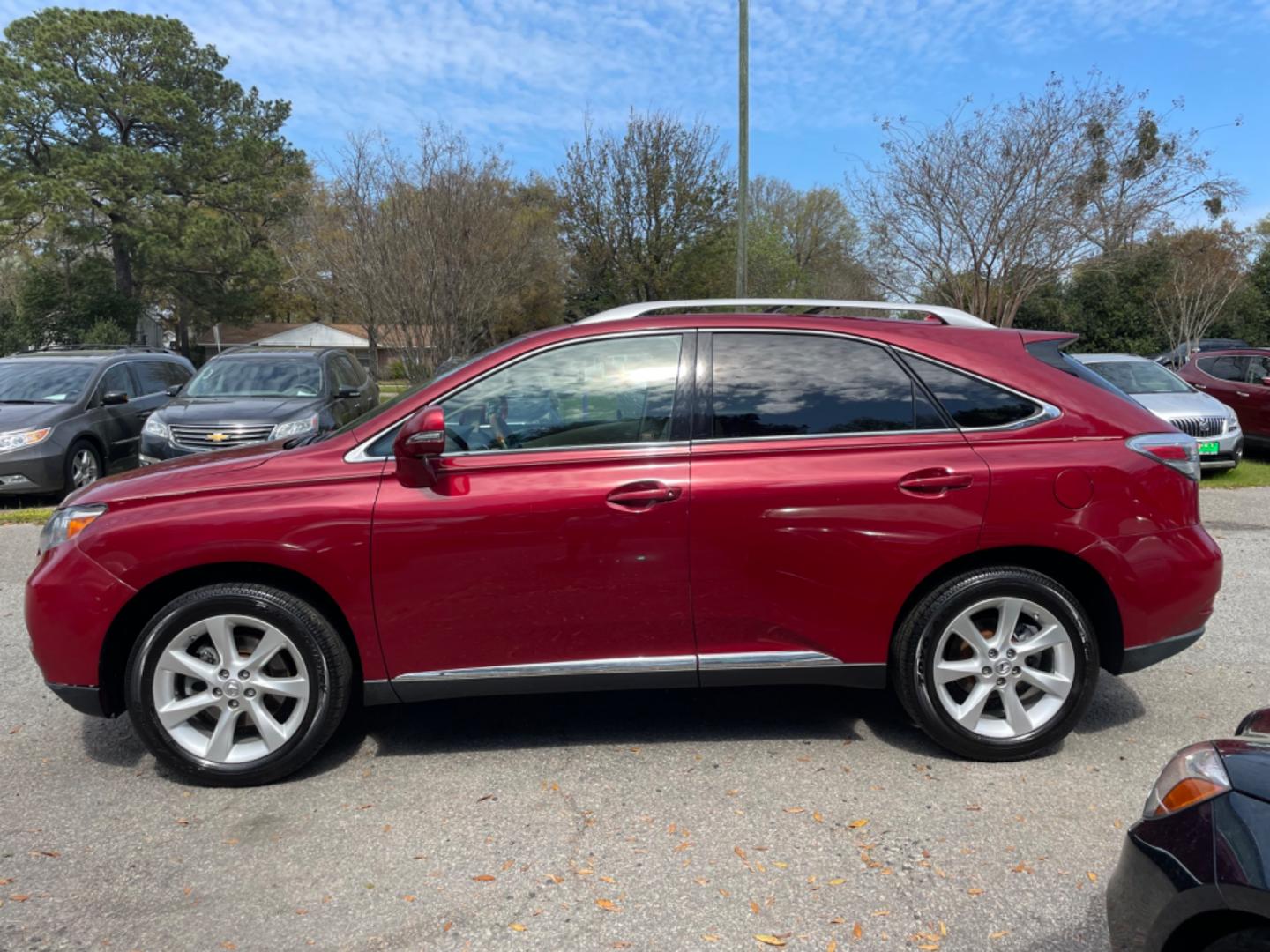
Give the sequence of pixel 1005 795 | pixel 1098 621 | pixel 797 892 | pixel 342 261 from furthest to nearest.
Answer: pixel 342 261 < pixel 1098 621 < pixel 1005 795 < pixel 797 892

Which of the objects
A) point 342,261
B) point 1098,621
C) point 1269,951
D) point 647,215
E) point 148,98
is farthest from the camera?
point 148,98

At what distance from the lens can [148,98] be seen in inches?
1378

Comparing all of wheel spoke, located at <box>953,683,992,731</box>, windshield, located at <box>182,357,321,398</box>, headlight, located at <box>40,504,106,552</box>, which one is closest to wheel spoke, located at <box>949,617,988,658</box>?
wheel spoke, located at <box>953,683,992,731</box>

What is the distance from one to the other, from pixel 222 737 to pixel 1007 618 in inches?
123

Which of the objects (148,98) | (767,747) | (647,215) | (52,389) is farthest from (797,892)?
(148,98)

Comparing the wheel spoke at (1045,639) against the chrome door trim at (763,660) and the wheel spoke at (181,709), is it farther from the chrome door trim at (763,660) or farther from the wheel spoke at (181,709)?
the wheel spoke at (181,709)

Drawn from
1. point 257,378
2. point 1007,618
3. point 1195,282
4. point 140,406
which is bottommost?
point 1007,618

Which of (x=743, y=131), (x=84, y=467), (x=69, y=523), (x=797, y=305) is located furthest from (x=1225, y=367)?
(x=84, y=467)

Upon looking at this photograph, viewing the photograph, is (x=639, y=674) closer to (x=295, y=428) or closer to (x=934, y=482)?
(x=934, y=482)

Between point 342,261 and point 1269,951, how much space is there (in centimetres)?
1953

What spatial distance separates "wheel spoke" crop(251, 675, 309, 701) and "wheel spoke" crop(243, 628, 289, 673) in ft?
0.20

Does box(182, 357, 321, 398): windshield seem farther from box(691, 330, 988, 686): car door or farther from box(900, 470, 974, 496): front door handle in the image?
box(900, 470, 974, 496): front door handle

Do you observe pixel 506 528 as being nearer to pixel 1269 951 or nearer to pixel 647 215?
pixel 1269 951

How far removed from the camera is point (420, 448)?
3.31 m
